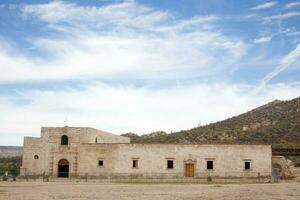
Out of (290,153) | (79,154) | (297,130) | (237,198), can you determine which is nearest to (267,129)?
(297,130)

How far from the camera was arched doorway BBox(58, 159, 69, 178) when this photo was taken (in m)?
48.4

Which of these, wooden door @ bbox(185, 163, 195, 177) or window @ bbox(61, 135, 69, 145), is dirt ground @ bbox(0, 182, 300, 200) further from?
window @ bbox(61, 135, 69, 145)

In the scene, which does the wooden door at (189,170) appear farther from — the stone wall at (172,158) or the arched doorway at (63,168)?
the arched doorway at (63,168)

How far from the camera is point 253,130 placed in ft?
260

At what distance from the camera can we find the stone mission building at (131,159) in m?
45.4

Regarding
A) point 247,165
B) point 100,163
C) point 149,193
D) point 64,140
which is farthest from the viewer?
point 64,140

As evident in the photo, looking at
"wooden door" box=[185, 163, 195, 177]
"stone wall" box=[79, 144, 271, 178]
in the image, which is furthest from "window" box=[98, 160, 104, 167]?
"wooden door" box=[185, 163, 195, 177]

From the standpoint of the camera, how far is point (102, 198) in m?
23.6

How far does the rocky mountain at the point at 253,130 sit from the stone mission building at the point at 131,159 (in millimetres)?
23648

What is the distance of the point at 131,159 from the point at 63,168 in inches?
280

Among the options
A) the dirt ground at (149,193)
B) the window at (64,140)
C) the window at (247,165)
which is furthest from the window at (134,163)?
the dirt ground at (149,193)

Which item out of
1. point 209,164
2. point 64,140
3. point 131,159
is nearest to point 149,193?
point 209,164

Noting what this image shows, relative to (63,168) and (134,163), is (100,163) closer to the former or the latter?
(134,163)

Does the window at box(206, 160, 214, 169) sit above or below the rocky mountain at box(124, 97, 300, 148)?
below
